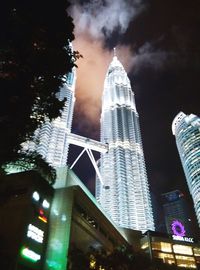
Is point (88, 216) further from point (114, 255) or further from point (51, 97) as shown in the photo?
point (51, 97)

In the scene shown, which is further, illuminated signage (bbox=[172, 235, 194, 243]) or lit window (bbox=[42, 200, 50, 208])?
illuminated signage (bbox=[172, 235, 194, 243])

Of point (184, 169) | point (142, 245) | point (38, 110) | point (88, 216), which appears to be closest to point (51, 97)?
point (38, 110)

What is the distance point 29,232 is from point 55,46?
25.6 m

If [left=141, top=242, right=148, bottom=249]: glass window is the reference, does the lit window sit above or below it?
below

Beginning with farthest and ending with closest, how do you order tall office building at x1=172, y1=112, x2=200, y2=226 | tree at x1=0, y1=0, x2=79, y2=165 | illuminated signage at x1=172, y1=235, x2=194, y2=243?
tall office building at x1=172, y1=112, x2=200, y2=226, illuminated signage at x1=172, y1=235, x2=194, y2=243, tree at x1=0, y1=0, x2=79, y2=165

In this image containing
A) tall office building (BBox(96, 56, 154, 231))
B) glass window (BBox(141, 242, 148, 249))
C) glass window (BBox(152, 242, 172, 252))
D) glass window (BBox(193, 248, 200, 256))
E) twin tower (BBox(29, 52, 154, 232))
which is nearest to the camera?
glass window (BBox(141, 242, 148, 249))

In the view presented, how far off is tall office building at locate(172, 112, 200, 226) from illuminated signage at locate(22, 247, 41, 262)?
405 feet

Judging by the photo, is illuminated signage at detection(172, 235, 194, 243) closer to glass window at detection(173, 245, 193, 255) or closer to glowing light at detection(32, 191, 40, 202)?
glass window at detection(173, 245, 193, 255)

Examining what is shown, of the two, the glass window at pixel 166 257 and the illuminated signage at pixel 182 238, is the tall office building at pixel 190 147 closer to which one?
the illuminated signage at pixel 182 238

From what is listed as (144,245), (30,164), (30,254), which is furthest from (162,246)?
(30,164)

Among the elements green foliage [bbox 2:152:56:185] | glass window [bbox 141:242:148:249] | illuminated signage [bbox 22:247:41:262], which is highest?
glass window [bbox 141:242:148:249]

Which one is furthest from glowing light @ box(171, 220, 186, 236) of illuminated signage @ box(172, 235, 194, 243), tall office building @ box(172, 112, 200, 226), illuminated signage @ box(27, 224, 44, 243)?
tall office building @ box(172, 112, 200, 226)

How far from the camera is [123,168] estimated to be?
129875 mm

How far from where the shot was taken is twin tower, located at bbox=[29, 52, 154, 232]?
106m
